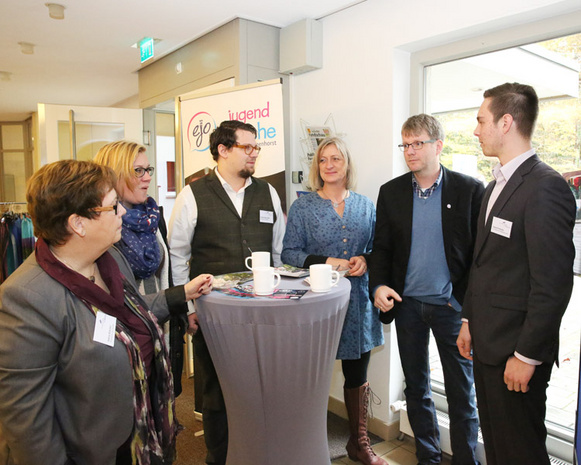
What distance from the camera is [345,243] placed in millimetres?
2398

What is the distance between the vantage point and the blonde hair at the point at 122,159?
1964 mm

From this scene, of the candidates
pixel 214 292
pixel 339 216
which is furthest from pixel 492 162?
pixel 214 292

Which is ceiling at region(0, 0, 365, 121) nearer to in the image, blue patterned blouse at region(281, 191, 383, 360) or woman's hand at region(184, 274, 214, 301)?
blue patterned blouse at region(281, 191, 383, 360)

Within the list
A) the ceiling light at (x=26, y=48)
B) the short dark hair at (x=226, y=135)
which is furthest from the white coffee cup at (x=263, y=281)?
the ceiling light at (x=26, y=48)

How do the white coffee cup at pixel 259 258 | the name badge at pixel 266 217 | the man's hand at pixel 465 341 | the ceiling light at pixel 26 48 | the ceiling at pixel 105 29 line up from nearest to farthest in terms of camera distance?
1. the white coffee cup at pixel 259 258
2. the man's hand at pixel 465 341
3. the name badge at pixel 266 217
4. the ceiling at pixel 105 29
5. the ceiling light at pixel 26 48

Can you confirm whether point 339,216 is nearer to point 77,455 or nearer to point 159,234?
point 159,234

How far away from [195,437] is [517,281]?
7.01 ft

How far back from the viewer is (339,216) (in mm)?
2422

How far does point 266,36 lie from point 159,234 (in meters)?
1.94

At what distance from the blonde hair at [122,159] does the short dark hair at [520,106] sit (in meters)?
1.48

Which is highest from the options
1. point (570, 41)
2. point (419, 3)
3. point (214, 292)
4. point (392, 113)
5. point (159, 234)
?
point (419, 3)

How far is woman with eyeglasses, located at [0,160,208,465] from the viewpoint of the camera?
1144 mm

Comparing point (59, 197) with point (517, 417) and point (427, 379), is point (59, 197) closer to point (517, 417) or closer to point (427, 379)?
point (517, 417)

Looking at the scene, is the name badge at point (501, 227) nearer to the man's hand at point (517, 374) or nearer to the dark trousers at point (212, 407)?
the man's hand at point (517, 374)
